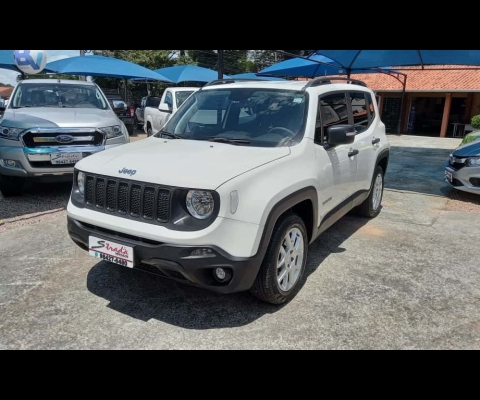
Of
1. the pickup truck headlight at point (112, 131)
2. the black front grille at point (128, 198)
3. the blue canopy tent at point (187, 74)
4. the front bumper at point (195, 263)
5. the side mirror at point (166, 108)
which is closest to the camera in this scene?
the front bumper at point (195, 263)

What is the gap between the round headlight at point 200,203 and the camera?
2791mm

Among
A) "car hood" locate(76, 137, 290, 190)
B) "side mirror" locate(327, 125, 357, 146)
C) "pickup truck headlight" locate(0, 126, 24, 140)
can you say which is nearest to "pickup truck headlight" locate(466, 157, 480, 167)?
"side mirror" locate(327, 125, 357, 146)

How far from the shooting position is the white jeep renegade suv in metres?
2.81

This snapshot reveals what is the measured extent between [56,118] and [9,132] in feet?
2.25

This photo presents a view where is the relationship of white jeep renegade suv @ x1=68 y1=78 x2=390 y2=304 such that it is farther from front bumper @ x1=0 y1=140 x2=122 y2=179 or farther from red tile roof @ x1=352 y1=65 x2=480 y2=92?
red tile roof @ x1=352 y1=65 x2=480 y2=92

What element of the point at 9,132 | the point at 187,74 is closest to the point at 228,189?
the point at 9,132

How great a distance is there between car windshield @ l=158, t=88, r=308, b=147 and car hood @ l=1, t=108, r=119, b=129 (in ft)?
8.03


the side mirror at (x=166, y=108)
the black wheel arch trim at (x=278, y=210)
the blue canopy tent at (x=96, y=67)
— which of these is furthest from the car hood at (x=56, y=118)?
the blue canopy tent at (x=96, y=67)

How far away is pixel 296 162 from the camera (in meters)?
3.40

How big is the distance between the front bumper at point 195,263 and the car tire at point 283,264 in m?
0.21

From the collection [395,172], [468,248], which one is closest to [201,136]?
[468,248]

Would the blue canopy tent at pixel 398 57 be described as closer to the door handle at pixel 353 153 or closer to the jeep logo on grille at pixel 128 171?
the door handle at pixel 353 153

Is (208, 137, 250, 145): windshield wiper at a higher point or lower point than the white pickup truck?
higher
